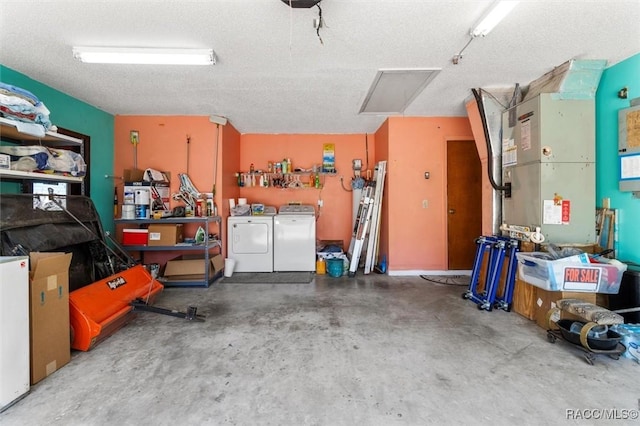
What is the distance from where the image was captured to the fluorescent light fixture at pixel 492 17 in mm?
1775

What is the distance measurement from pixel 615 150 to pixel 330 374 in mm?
3387

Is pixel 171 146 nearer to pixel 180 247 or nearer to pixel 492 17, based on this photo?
pixel 180 247

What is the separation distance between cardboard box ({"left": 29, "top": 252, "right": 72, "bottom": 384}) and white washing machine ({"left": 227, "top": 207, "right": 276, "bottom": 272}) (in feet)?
8.14

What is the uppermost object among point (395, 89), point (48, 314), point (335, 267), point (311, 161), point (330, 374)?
point (395, 89)

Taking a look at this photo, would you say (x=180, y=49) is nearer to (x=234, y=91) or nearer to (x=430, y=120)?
(x=234, y=91)

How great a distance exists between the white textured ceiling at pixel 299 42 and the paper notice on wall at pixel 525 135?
554mm

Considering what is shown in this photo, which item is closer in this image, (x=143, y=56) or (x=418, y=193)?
(x=143, y=56)

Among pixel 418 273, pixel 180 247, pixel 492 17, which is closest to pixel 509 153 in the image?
pixel 492 17

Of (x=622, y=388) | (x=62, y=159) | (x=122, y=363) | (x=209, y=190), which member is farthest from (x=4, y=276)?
(x=622, y=388)

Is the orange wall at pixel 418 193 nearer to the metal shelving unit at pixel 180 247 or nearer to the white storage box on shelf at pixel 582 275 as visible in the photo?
the white storage box on shelf at pixel 582 275

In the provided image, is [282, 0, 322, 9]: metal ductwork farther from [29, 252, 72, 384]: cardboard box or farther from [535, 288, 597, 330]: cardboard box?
[535, 288, 597, 330]: cardboard box

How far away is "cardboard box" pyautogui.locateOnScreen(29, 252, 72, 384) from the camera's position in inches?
67.9

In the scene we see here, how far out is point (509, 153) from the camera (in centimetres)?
305

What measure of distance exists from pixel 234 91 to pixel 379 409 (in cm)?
342
